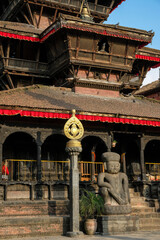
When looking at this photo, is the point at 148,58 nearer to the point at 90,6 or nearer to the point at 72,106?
the point at 90,6

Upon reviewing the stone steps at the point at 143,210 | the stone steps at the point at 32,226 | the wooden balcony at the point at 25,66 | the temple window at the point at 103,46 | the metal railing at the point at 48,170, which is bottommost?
the stone steps at the point at 32,226

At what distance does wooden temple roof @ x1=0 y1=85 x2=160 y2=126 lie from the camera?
16.5 metres

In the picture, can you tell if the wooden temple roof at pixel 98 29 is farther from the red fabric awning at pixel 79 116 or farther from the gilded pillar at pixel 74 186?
the gilded pillar at pixel 74 186

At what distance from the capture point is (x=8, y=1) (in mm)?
29828

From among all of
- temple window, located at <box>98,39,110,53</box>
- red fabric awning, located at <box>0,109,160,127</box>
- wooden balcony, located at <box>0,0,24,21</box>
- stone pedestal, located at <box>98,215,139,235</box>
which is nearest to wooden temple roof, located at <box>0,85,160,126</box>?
red fabric awning, located at <box>0,109,160,127</box>

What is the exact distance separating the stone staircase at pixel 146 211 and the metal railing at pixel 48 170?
253cm

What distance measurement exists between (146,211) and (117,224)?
3826mm

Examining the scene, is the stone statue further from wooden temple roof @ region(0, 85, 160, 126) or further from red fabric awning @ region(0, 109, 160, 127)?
wooden temple roof @ region(0, 85, 160, 126)

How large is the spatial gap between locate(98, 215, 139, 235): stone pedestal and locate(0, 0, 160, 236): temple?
2.75m

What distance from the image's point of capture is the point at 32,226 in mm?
12359

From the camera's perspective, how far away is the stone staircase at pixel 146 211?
47.1ft

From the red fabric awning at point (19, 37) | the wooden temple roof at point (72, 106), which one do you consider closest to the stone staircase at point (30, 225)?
the wooden temple roof at point (72, 106)

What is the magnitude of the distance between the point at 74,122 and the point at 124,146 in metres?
9.11

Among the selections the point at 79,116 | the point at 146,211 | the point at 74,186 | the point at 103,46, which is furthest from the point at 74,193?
the point at 103,46
